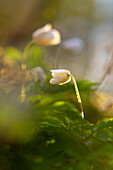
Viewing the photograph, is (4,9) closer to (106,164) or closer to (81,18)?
(81,18)

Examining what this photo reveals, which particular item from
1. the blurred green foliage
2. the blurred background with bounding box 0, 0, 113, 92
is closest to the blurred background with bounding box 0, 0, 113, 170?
the blurred green foliage

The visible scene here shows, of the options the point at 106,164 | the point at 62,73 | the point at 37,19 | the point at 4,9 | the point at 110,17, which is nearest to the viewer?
the point at 106,164

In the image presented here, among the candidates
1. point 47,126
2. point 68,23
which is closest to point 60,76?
point 47,126

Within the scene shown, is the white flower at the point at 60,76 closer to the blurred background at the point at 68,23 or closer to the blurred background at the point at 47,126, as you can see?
the blurred background at the point at 47,126

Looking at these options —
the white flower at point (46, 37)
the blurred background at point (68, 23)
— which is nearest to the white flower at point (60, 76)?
the white flower at point (46, 37)

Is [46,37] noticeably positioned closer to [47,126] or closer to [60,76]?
[60,76]

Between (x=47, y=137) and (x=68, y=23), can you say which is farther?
(x=68, y=23)

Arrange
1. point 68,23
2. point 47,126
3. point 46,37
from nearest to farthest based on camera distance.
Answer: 1. point 47,126
2. point 46,37
3. point 68,23

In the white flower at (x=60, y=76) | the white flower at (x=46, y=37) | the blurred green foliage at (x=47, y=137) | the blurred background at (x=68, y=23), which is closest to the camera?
the blurred green foliage at (x=47, y=137)

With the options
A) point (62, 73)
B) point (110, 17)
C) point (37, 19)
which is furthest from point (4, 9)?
point (62, 73)
